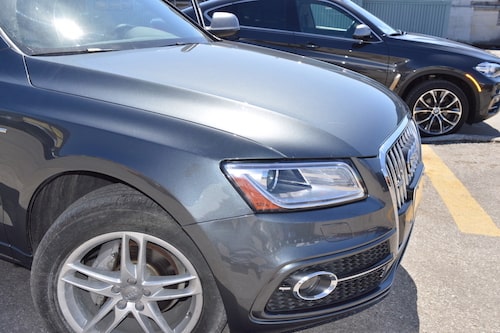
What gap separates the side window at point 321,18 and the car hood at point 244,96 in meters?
3.74

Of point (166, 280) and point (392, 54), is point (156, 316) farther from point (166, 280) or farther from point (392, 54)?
point (392, 54)

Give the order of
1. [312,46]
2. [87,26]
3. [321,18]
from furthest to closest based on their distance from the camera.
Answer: [321,18] → [312,46] → [87,26]

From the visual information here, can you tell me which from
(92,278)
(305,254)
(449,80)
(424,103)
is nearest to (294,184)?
(305,254)

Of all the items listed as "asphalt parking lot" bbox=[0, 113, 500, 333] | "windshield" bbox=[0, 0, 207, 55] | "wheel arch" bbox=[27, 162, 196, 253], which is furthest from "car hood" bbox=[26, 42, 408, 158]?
"asphalt parking lot" bbox=[0, 113, 500, 333]

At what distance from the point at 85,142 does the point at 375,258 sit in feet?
4.02

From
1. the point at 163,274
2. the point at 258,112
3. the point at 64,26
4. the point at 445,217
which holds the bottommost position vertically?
the point at 445,217

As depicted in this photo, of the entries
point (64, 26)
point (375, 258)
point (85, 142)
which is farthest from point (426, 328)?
point (64, 26)

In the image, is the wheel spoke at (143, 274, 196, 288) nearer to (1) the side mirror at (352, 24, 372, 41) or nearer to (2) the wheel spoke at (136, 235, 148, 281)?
(2) the wheel spoke at (136, 235, 148, 281)

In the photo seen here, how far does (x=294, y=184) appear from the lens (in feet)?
6.39

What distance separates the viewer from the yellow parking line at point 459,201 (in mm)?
3811

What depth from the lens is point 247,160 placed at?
1902 mm

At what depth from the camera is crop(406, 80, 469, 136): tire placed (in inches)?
239

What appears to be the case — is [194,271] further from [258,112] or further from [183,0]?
[183,0]

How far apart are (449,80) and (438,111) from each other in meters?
A: 0.37
